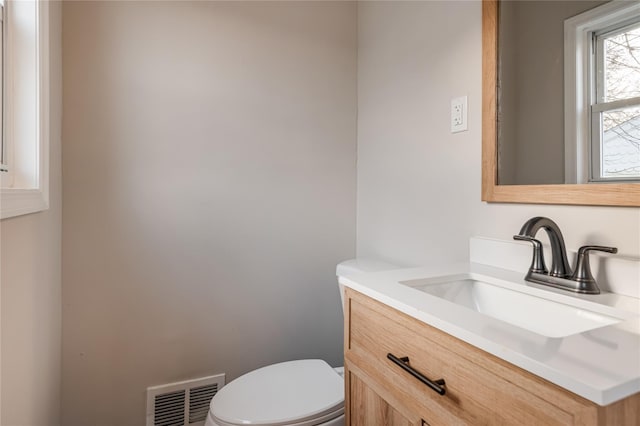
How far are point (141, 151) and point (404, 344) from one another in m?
1.29

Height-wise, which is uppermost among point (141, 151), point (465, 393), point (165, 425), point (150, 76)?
point (150, 76)

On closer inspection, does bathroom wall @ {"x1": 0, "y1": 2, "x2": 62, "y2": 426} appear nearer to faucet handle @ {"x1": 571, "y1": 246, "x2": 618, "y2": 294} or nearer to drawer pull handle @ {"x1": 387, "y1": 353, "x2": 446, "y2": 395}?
drawer pull handle @ {"x1": 387, "y1": 353, "x2": 446, "y2": 395}

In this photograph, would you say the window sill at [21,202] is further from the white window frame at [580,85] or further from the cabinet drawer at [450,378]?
the white window frame at [580,85]

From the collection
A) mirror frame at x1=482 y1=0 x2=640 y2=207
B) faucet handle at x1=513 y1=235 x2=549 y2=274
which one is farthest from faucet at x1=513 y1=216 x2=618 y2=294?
mirror frame at x1=482 y1=0 x2=640 y2=207

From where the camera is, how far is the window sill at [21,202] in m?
0.71

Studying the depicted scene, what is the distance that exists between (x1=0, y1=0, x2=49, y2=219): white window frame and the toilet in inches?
31.5

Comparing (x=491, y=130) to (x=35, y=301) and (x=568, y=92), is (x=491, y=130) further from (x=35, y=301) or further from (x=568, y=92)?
(x=35, y=301)

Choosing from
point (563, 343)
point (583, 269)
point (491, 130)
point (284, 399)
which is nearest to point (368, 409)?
point (284, 399)

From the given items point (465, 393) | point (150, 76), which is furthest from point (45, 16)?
point (465, 393)

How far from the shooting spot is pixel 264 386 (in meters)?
1.20

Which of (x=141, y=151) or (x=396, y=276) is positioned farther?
(x=141, y=151)

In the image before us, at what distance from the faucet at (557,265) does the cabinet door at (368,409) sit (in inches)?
18.5

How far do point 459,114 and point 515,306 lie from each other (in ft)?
2.16

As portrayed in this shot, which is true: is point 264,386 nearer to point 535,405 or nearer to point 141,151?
point 535,405
